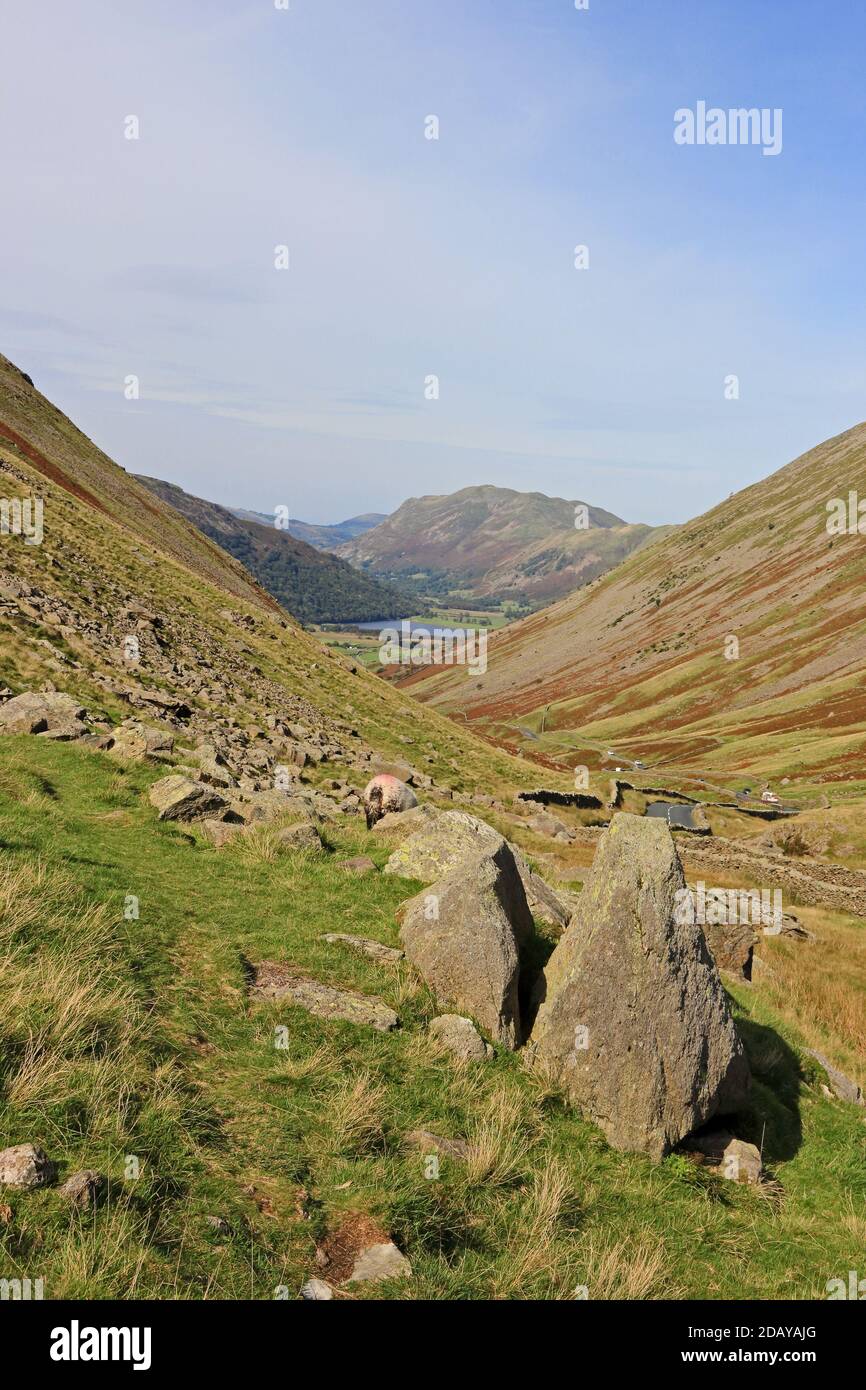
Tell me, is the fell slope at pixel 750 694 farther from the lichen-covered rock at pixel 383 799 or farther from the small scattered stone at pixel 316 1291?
the small scattered stone at pixel 316 1291

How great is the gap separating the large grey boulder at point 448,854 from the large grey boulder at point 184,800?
499 cm

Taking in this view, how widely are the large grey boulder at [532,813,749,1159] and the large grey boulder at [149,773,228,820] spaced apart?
1048 centimetres

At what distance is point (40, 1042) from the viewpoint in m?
7.59

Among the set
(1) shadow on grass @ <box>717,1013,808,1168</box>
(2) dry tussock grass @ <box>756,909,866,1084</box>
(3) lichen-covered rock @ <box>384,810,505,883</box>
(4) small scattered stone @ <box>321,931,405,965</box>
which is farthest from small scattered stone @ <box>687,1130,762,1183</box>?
(3) lichen-covered rock @ <box>384,810,505,883</box>

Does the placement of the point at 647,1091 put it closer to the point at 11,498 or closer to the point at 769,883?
the point at 769,883

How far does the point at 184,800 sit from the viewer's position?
18.2 metres

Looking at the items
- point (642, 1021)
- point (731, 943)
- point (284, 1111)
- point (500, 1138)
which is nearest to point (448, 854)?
point (642, 1021)

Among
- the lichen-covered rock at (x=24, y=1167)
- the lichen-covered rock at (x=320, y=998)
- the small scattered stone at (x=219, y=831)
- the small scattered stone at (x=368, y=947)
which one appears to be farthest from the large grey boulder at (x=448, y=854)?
the lichen-covered rock at (x=24, y=1167)

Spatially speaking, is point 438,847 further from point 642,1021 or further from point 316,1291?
point 316,1291

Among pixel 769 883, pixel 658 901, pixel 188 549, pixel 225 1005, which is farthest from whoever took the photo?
pixel 188 549

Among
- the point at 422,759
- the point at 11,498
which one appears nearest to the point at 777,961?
the point at 422,759

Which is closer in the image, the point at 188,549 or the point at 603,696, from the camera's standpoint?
the point at 188,549

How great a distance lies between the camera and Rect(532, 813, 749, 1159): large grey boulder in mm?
10766
